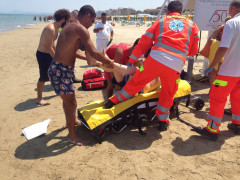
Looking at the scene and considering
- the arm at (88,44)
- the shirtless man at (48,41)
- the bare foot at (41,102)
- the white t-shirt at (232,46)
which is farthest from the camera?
the bare foot at (41,102)

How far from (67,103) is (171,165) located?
5.67 feet

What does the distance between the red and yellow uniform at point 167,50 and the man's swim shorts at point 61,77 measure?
1008 mm

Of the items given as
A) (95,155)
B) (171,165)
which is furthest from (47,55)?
(171,165)

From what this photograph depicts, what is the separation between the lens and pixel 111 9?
435 feet

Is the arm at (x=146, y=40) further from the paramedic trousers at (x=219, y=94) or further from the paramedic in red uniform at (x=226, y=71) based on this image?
the paramedic trousers at (x=219, y=94)

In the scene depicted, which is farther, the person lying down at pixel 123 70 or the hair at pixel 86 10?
the person lying down at pixel 123 70

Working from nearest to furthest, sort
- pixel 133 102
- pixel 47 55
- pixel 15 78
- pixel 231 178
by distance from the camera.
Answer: pixel 231 178
pixel 133 102
pixel 47 55
pixel 15 78

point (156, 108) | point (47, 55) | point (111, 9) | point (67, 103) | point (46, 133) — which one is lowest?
point (46, 133)

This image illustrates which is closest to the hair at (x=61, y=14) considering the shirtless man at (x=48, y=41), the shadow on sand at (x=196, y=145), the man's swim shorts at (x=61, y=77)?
the shirtless man at (x=48, y=41)

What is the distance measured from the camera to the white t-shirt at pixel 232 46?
280 cm

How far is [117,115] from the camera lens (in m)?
3.20

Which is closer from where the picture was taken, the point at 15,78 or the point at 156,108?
the point at 156,108

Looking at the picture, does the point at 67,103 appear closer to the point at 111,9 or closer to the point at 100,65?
the point at 100,65

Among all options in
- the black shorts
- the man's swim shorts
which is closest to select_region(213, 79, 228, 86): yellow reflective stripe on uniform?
the man's swim shorts
